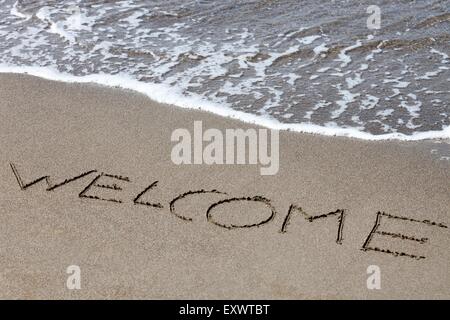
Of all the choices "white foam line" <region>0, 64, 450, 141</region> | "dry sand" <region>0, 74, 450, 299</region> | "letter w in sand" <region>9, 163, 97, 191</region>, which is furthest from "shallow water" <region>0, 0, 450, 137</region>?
"letter w in sand" <region>9, 163, 97, 191</region>

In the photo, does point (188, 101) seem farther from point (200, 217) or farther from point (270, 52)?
point (200, 217)

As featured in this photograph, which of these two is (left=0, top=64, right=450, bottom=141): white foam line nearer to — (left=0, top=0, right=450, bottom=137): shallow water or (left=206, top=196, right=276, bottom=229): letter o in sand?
(left=0, top=0, right=450, bottom=137): shallow water

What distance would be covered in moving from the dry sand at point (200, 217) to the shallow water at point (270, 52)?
51cm

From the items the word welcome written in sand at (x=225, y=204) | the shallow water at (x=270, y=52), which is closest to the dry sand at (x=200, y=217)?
the word welcome written in sand at (x=225, y=204)

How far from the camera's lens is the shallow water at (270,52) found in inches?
206

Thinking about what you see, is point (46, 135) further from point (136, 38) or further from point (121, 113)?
point (136, 38)

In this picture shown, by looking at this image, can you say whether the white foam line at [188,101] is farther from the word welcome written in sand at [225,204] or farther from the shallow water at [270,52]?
the word welcome written in sand at [225,204]

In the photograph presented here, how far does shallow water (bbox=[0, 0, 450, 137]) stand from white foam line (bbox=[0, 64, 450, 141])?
0.07m

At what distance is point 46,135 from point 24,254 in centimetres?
149

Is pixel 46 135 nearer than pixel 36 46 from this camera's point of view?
Yes

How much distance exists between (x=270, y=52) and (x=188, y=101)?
4.44 feet

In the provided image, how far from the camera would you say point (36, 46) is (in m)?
6.66
